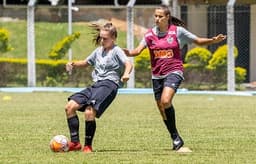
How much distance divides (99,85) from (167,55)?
3.06 feet

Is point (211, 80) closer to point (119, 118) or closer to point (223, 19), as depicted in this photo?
point (223, 19)

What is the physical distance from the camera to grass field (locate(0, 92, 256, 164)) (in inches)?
377

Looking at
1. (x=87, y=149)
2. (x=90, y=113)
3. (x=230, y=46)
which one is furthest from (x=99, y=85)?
(x=230, y=46)

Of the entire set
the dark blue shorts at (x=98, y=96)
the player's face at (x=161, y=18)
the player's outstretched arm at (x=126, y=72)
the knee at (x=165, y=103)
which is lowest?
the knee at (x=165, y=103)

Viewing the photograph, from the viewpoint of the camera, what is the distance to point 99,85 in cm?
1042

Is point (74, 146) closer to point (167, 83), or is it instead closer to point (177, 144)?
point (177, 144)

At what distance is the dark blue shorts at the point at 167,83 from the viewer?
1046 cm

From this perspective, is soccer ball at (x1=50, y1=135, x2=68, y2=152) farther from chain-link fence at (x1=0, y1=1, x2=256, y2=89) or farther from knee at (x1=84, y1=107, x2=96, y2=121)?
chain-link fence at (x1=0, y1=1, x2=256, y2=89)

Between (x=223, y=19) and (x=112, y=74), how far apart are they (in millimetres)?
17971

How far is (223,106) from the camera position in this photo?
62.3 ft

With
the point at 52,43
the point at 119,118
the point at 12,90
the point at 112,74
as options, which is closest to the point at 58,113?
the point at 119,118

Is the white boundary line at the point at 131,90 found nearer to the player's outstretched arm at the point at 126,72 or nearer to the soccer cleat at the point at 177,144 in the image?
the soccer cleat at the point at 177,144

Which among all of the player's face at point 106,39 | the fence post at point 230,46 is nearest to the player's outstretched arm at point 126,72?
the player's face at point 106,39

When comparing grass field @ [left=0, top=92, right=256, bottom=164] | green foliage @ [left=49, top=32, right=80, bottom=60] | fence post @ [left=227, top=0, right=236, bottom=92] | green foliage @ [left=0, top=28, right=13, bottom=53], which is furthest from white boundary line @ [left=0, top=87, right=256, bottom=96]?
grass field @ [left=0, top=92, right=256, bottom=164]
